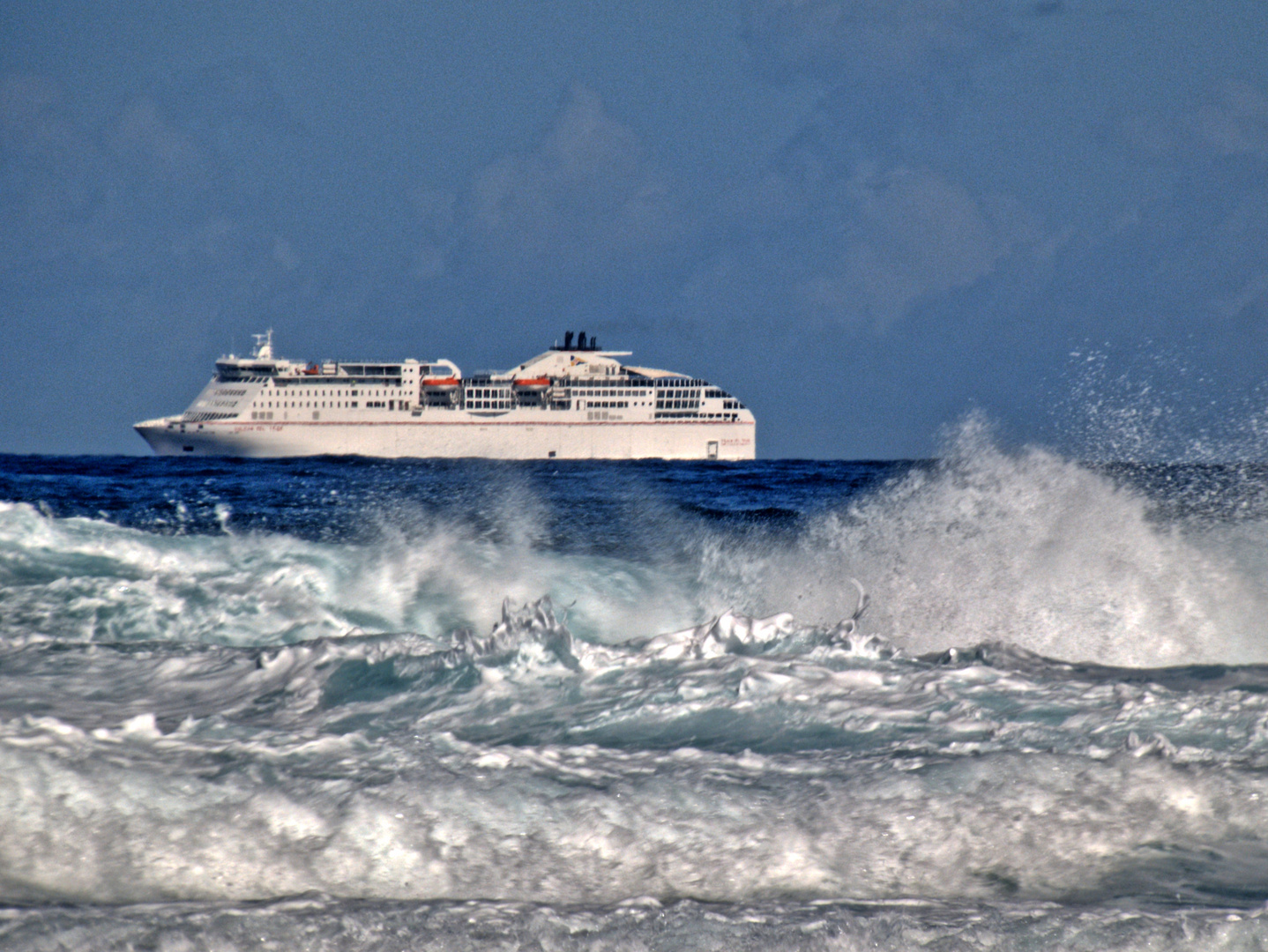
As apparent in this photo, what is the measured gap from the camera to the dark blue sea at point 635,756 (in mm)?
2498

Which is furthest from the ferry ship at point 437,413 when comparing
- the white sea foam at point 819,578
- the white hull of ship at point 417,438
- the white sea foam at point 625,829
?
the white sea foam at point 625,829

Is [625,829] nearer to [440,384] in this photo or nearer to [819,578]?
[819,578]

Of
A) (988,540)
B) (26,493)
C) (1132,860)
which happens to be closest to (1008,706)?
(1132,860)

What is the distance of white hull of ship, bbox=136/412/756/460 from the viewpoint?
2258 inches

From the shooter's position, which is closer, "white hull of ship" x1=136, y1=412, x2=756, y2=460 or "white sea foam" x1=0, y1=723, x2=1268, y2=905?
"white sea foam" x1=0, y1=723, x2=1268, y2=905

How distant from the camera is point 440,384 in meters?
59.8

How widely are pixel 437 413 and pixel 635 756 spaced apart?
184 feet

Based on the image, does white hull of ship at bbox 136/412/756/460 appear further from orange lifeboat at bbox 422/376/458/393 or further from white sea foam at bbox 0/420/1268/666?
white sea foam at bbox 0/420/1268/666

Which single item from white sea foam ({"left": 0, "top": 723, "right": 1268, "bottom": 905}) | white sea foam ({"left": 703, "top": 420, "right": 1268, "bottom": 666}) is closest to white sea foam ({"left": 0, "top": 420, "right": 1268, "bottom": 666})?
white sea foam ({"left": 703, "top": 420, "right": 1268, "bottom": 666})

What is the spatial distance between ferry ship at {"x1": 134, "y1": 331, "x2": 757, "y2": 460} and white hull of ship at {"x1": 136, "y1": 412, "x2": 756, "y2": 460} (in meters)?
0.05

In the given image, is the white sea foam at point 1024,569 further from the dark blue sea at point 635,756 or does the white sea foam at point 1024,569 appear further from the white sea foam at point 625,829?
the white sea foam at point 625,829

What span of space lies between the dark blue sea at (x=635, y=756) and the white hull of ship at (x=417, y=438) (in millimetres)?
51370

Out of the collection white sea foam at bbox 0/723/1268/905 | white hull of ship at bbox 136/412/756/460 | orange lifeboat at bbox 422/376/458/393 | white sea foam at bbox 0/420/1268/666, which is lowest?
white sea foam at bbox 0/723/1268/905

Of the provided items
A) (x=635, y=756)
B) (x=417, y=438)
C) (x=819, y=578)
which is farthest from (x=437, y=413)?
(x=635, y=756)
